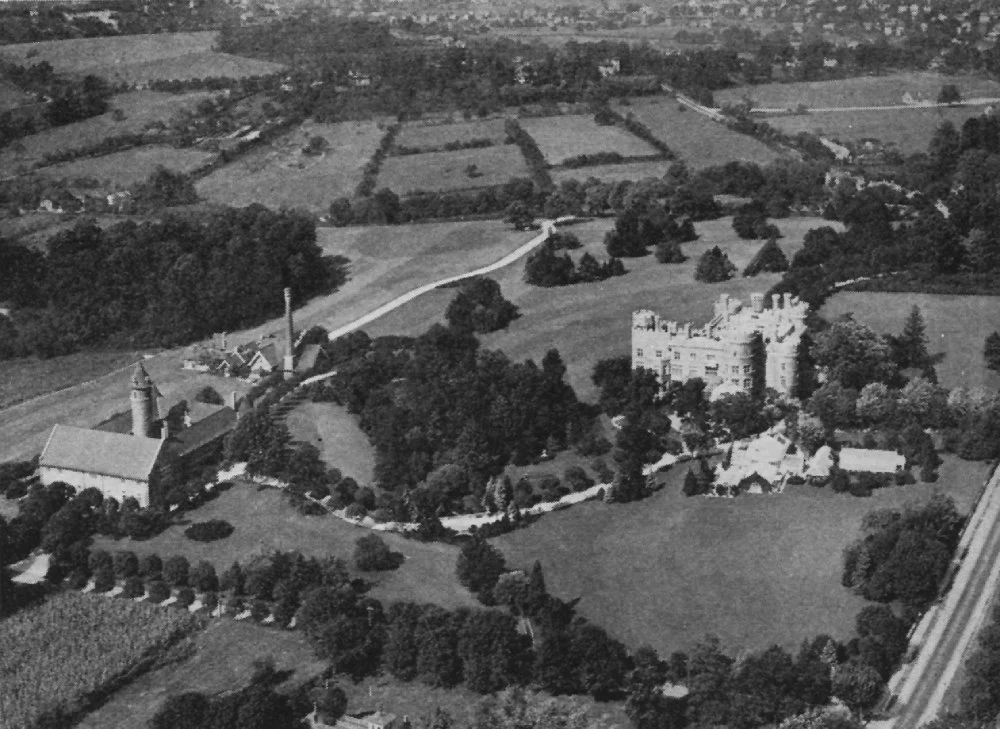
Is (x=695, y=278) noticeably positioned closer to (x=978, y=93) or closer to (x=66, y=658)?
(x=66, y=658)

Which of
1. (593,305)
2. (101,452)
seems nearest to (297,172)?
(593,305)

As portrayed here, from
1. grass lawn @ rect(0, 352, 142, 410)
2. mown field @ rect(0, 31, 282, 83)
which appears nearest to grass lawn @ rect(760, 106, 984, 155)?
mown field @ rect(0, 31, 282, 83)

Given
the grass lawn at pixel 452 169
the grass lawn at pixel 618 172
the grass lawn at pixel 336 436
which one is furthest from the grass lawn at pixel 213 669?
the grass lawn at pixel 618 172

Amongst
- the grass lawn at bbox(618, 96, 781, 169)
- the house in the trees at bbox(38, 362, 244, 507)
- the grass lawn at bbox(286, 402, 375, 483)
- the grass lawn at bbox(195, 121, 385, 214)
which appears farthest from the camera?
the grass lawn at bbox(618, 96, 781, 169)

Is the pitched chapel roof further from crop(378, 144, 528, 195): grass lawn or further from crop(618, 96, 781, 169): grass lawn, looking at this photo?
crop(618, 96, 781, 169): grass lawn

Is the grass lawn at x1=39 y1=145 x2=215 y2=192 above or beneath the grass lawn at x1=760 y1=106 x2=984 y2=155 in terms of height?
beneath

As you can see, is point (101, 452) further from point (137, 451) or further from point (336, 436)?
point (336, 436)
